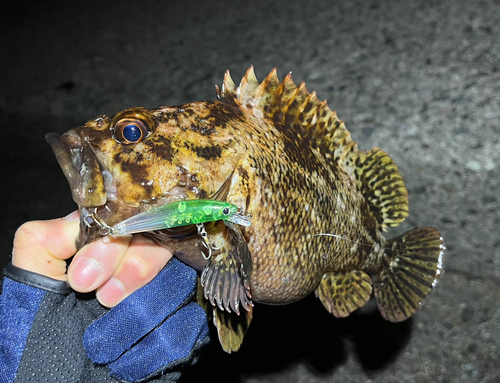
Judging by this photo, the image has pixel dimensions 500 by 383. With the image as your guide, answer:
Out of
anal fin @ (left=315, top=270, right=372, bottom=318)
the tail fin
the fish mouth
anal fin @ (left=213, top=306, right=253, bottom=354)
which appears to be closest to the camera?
the fish mouth

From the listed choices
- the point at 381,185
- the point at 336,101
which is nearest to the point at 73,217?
the point at 381,185

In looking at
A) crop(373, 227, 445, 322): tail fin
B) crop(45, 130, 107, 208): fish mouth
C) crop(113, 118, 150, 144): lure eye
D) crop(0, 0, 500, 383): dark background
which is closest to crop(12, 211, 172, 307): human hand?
crop(45, 130, 107, 208): fish mouth

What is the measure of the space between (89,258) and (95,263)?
2 cm

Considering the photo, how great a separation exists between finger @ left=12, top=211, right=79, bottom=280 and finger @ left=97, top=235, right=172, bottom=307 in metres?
0.12

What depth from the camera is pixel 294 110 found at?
1165mm

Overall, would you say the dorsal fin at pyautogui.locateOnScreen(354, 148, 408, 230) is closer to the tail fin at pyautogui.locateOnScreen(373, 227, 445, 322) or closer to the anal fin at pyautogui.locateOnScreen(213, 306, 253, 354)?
the tail fin at pyautogui.locateOnScreen(373, 227, 445, 322)

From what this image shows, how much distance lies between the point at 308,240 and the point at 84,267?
577mm

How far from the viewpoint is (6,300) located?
0.97 m

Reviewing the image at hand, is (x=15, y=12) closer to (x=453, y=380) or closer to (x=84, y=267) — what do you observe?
(x=84, y=267)

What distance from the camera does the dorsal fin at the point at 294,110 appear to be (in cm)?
110

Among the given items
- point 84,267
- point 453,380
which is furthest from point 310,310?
point 84,267

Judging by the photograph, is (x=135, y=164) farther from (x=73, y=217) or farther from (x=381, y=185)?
(x=381, y=185)

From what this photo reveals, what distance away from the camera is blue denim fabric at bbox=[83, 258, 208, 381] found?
102cm

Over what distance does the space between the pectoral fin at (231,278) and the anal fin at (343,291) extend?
0.42m
